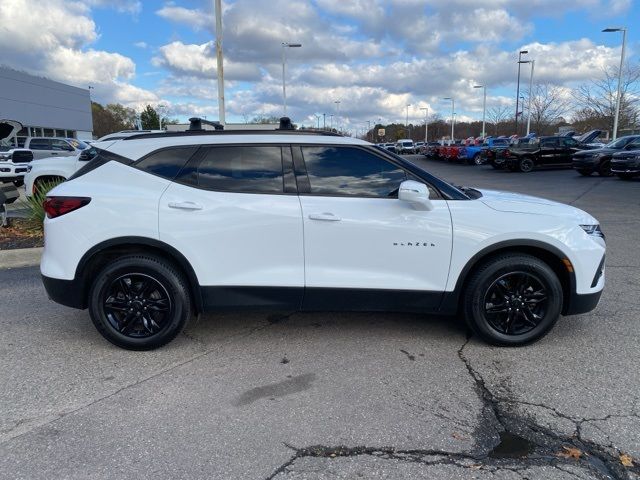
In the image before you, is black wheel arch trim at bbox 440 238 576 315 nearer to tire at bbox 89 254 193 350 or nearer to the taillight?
tire at bbox 89 254 193 350

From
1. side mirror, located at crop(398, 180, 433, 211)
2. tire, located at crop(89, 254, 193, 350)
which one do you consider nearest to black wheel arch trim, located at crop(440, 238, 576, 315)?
side mirror, located at crop(398, 180, 433, 211)

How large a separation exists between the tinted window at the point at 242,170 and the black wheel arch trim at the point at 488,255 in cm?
160

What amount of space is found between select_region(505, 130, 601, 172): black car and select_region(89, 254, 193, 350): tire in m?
24.3

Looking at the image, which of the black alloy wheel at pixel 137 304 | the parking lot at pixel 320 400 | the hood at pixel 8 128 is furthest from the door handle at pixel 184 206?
the hood at pixel 8 128

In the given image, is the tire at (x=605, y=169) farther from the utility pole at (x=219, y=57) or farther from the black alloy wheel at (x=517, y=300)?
the black alloy wheel at (x=517, y=300)

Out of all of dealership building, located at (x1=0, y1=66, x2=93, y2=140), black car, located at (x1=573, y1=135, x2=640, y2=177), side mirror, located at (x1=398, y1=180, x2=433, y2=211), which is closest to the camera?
side mirror, located at (x1=398, y1=180, x2=433, y2=211)

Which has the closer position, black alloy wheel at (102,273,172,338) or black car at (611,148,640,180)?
black alloy wheel at (102,273,172,338)

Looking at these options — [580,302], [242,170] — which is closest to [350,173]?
[242,170]

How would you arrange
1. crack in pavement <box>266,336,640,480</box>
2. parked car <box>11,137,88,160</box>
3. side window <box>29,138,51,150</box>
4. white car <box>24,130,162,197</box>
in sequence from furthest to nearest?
side window <box>29,138,51,150</box> < parked car <box>11,137,88,160</box> < white car <box>24,130,162,197</box> < crack in pavement <box>266,336,640,480</box>

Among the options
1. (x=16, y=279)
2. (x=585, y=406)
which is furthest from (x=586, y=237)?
(x=16, y=279)

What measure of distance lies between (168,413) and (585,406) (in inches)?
106

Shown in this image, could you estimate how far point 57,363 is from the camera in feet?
12.5

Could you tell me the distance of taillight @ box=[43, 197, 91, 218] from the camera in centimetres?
384

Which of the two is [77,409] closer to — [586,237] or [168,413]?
[168,413]
